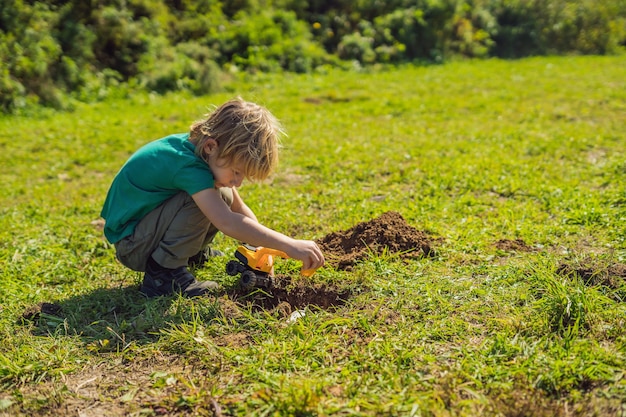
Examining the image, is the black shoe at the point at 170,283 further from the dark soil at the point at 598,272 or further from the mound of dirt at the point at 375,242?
the dark soil at the point at 598,272

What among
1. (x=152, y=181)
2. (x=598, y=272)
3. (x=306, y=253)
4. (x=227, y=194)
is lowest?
(x=598, y=272)

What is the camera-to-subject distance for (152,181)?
3.34 meters

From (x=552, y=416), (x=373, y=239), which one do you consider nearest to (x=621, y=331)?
(x=552, y=416)

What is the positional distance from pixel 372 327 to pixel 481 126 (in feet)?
15.9

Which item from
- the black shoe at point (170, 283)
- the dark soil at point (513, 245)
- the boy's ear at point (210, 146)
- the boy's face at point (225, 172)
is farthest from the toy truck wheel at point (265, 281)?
the dark soil at point (513, 245)

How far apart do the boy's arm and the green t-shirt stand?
0.08 metres

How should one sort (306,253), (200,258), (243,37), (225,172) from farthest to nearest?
(243,37) < (200,258) < (225,172) < (306,253)

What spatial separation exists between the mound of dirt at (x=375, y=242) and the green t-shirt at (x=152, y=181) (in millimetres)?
1014

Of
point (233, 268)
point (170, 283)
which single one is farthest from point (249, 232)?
point (170, 283)

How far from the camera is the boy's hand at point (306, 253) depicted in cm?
312

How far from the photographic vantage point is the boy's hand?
10.2ft

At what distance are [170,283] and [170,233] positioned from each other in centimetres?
29

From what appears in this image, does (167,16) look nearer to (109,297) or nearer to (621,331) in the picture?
(109,297)

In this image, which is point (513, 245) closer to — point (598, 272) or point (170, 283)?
point (598, 272)
